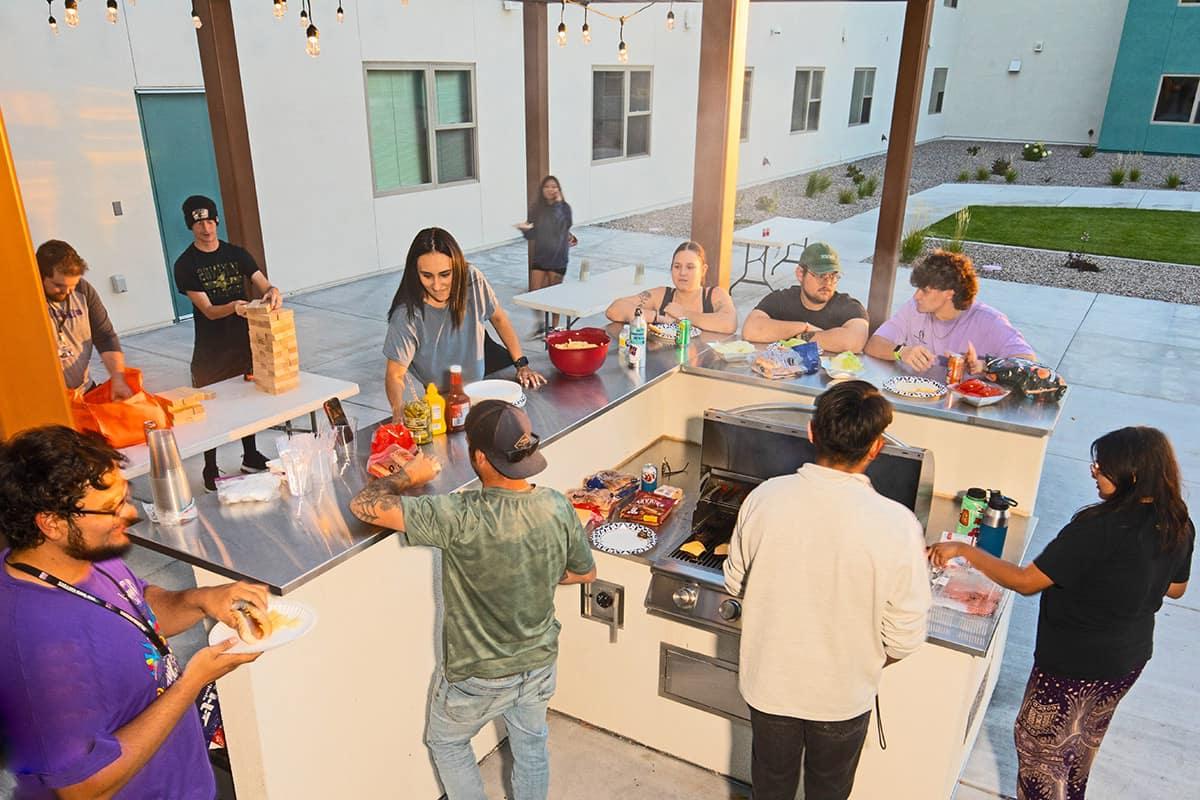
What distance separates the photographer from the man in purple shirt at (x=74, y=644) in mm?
1614

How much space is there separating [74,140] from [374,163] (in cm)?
385

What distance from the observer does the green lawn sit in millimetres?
13289

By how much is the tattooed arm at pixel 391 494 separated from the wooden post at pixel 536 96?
21.3 ft

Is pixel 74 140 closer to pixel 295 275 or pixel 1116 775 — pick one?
pixel 295 275

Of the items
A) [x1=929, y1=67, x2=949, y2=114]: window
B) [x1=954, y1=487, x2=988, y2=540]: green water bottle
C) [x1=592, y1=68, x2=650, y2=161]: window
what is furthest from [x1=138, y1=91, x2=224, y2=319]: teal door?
[x1=929, y1=67, x2=949, y2=114]: window

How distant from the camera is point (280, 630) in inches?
83.6

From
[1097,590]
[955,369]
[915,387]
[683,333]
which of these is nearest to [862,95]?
[683,333]

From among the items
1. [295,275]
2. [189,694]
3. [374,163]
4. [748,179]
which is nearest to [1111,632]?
[189,694]

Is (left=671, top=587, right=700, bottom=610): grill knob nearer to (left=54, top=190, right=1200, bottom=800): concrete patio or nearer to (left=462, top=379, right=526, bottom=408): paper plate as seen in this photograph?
(left=54, top=190, right=1200, bottom=800): concrete patio

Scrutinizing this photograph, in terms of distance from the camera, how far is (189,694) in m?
1.85

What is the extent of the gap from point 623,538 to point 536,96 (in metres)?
7.32

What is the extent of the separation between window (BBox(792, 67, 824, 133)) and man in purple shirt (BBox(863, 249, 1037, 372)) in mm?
15916

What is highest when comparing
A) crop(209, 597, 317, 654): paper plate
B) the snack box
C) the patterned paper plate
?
the patterned paper plate

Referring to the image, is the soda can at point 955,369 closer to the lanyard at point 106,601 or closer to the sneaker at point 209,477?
the lanyard at point 106,601
